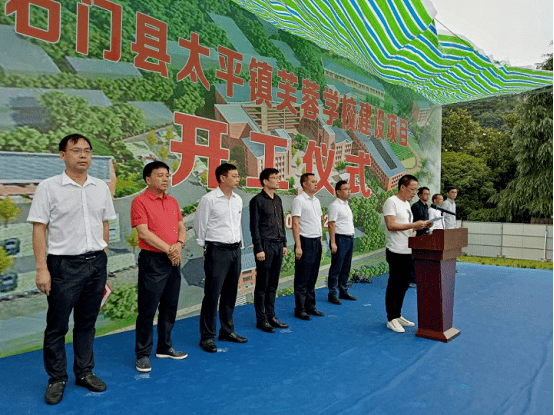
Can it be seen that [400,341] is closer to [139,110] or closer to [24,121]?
[139,110]

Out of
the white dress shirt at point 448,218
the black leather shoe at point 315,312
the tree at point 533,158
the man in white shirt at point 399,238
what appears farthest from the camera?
the tree at point 533,158

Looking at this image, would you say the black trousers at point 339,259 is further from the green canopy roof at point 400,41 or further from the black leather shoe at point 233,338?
the green canopy roof at point 400,41

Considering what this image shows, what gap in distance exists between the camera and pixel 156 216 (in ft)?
8.94

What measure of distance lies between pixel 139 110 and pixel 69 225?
1637 mm

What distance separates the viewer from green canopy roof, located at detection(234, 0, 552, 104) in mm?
3744

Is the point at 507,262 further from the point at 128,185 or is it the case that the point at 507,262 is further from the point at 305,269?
the point at 128,185

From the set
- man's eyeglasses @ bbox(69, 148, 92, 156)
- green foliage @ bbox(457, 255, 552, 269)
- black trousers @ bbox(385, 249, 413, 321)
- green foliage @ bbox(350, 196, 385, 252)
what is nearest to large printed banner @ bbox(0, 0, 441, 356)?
green foliage @ bbox(350, 196, 385, 252)

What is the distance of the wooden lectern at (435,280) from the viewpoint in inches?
135

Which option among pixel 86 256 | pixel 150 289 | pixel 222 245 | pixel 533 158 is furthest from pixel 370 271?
pixel 533 158

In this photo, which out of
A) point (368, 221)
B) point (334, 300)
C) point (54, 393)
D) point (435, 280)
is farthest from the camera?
point (368, 221)

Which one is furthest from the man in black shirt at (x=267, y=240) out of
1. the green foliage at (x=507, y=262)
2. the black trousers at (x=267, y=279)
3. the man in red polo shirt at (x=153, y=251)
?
the green foliage at (x=507, y=262)

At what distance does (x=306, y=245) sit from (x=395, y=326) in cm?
113

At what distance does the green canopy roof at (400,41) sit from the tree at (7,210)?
113 inches

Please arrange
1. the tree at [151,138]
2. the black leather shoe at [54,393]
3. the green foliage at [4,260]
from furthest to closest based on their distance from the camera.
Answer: the tree at [151,138], the green foliage at [4,260], the black leather shoe at [54,393]
